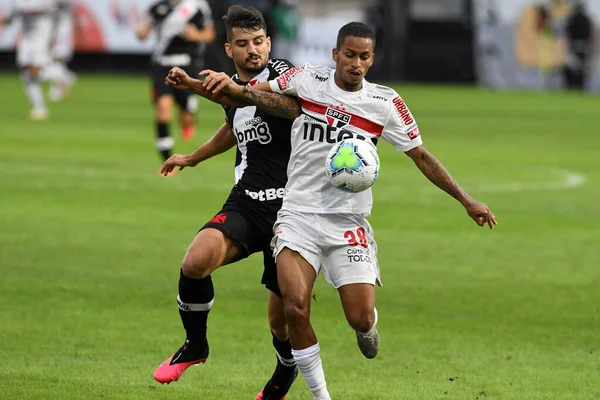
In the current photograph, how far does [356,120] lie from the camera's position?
22.3 ft

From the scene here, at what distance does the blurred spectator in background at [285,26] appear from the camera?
1590 inches

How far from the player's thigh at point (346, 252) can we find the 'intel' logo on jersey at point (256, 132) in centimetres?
81

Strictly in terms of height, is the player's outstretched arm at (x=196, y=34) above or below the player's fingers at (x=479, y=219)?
below

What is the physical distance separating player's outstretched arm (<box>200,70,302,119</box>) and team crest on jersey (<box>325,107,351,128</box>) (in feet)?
0.68

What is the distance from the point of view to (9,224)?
13352 mm

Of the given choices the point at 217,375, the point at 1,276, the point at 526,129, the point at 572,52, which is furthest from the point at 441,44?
the point at 217,375

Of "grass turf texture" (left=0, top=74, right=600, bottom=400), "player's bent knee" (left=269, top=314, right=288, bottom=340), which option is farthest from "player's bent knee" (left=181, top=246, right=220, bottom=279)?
"grass turf texture" (left=0, top=74, right=600, bottom=400)

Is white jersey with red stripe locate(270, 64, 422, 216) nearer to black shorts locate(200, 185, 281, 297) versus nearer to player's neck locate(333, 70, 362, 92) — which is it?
player's neck locate(333, 70, 362, 92)

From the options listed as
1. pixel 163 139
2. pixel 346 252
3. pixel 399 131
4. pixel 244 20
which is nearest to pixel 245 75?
pixel 244 20

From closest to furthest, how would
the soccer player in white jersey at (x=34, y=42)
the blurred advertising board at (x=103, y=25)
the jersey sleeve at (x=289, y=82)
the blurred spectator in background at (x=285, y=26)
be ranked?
the jersey sleeve at (x=289, y=82), the soccer player in white jersey at (x=34, y=42), the blurred spectator in background at (x=285, y=26), the blurred advertising board at (x=103, y=25)

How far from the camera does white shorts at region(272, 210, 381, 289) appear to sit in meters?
6.66

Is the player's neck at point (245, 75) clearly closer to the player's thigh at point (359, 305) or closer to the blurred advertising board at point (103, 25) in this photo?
the player's thigh at point (359, 305)

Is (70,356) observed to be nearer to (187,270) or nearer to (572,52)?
(187,270)

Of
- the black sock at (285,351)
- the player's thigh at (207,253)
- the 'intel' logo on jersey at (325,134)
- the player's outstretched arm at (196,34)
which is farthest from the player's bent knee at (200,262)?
the player's outstretched arm at (196,34)
